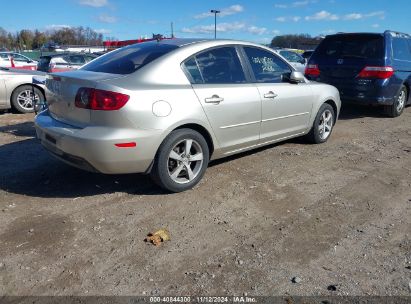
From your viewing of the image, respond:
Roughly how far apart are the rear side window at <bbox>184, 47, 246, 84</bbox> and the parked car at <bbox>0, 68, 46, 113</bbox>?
533 centimetres

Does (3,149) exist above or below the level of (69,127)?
below

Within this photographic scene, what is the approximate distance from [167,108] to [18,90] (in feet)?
20.0

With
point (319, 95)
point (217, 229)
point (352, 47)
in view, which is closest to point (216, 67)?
point (217, 229)

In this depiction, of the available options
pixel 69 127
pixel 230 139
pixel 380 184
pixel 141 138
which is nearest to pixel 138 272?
pixel 141 138

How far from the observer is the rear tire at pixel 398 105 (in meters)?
8.55

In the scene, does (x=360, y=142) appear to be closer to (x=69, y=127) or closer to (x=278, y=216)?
(x=278, y=216)

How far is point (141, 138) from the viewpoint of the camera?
3615 mm

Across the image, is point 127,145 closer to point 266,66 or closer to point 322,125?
point 266,66

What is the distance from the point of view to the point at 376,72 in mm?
7855

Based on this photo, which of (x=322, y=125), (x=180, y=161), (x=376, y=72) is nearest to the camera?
(x=180, y=161)

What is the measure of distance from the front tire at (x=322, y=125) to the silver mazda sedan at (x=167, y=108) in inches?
38.9

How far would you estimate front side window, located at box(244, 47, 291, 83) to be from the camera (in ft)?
15.6

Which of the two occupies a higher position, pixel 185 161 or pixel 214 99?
pixel 214 99

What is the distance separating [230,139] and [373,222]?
1.78 m
